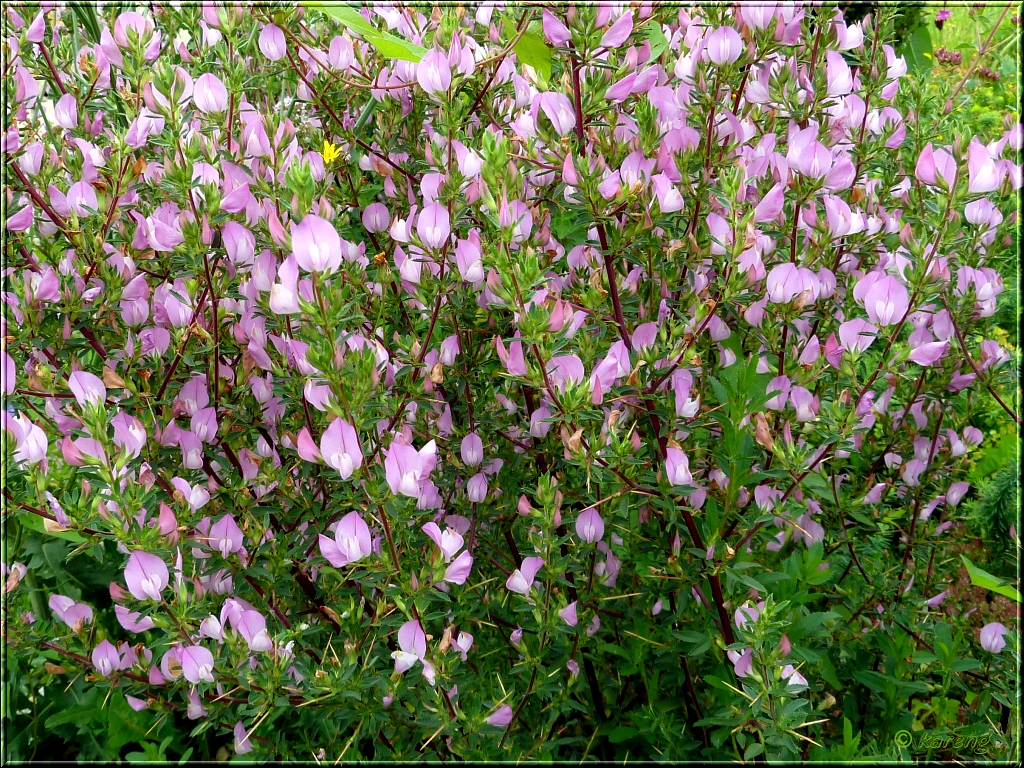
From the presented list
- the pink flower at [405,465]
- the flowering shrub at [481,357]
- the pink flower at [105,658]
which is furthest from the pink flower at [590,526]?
the pink flower at [105,658]

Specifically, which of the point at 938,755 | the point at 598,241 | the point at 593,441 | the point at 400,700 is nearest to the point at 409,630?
the point at 400,700

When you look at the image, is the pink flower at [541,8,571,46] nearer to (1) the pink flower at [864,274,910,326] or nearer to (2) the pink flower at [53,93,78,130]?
(1) the pink flower at [864,274,910,326]

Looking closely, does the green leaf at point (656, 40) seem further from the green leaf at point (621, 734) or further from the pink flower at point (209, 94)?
the green leaf at point (621, 734)

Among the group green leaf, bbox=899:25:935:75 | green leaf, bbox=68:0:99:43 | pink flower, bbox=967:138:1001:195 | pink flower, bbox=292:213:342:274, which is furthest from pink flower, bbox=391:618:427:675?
green leaf, bbox=899:25:935:75

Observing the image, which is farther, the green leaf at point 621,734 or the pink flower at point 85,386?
the green leaf at point 621,734

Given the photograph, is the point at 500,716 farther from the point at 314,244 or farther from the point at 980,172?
the point at 980,172

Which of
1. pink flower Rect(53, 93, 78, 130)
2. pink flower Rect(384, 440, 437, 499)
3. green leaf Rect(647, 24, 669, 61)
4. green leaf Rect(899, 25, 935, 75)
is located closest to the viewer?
pink flower Rect(384, 440, 437, 499)

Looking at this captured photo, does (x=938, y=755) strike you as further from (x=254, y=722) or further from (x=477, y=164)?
(x=477, y=164)
